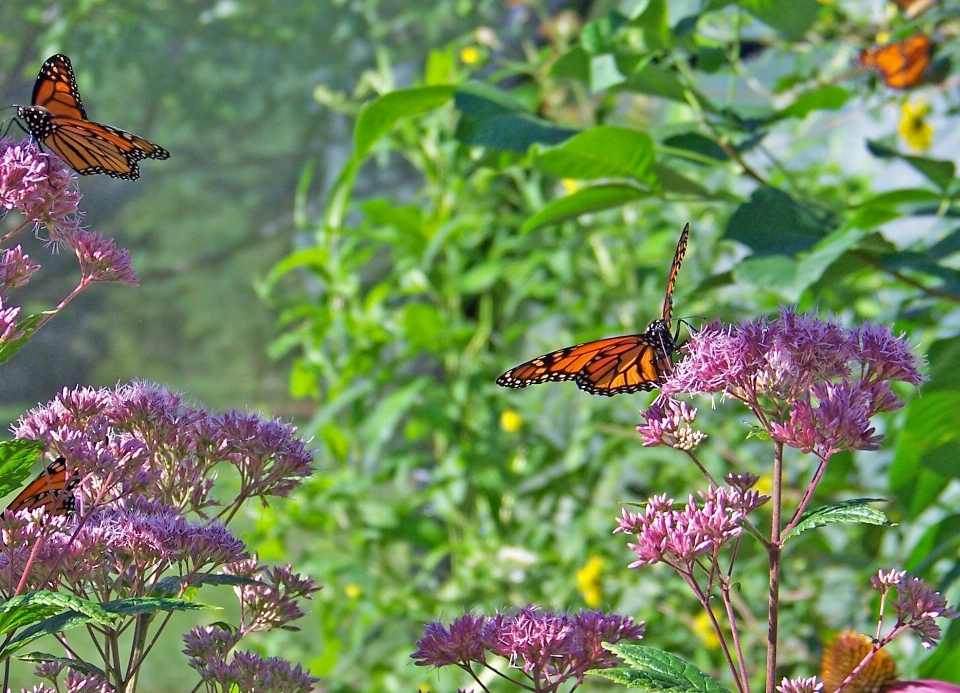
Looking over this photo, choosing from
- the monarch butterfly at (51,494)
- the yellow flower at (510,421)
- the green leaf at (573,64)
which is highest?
the yellow flower at (510,421)

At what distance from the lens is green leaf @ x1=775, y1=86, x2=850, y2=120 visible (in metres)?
Result: 0.92

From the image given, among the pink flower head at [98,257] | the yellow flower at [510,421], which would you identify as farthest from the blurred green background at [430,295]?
the pink flower head at [98,257]

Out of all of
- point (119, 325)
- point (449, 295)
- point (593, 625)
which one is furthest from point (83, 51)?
point (593, 625)

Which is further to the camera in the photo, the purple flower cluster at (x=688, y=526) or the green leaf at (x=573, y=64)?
the green leaf at (x=573, y=64)

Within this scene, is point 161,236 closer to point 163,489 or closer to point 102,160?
point 102,160

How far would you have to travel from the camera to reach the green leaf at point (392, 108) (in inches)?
33.2

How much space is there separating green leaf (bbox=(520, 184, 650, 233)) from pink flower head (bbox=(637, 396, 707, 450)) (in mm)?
360

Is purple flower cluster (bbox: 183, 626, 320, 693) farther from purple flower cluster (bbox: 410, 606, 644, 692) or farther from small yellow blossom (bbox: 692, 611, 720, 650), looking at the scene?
small yellow blossom (bbox: 692, 611, 720, 650)

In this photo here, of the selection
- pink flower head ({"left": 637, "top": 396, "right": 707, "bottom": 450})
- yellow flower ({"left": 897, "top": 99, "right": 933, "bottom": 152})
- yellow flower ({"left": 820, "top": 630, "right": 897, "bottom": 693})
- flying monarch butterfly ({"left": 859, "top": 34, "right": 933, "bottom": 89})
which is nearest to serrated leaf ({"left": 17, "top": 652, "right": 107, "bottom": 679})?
pink flower head ({"left": 637, "top": 396, "right": 707, "bottom": 450})

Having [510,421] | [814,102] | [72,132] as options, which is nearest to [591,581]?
[510,421]

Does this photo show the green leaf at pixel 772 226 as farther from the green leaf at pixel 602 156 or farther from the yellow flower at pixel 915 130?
the yellow flower at pixel 915 130

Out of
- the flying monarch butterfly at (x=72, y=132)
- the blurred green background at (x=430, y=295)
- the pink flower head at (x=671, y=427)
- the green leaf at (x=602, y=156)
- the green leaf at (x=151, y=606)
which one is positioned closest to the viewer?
the green leaf at (x=151, y=606)

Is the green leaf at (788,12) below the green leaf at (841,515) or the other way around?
the other way around

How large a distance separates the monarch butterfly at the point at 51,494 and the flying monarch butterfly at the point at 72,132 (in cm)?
23
